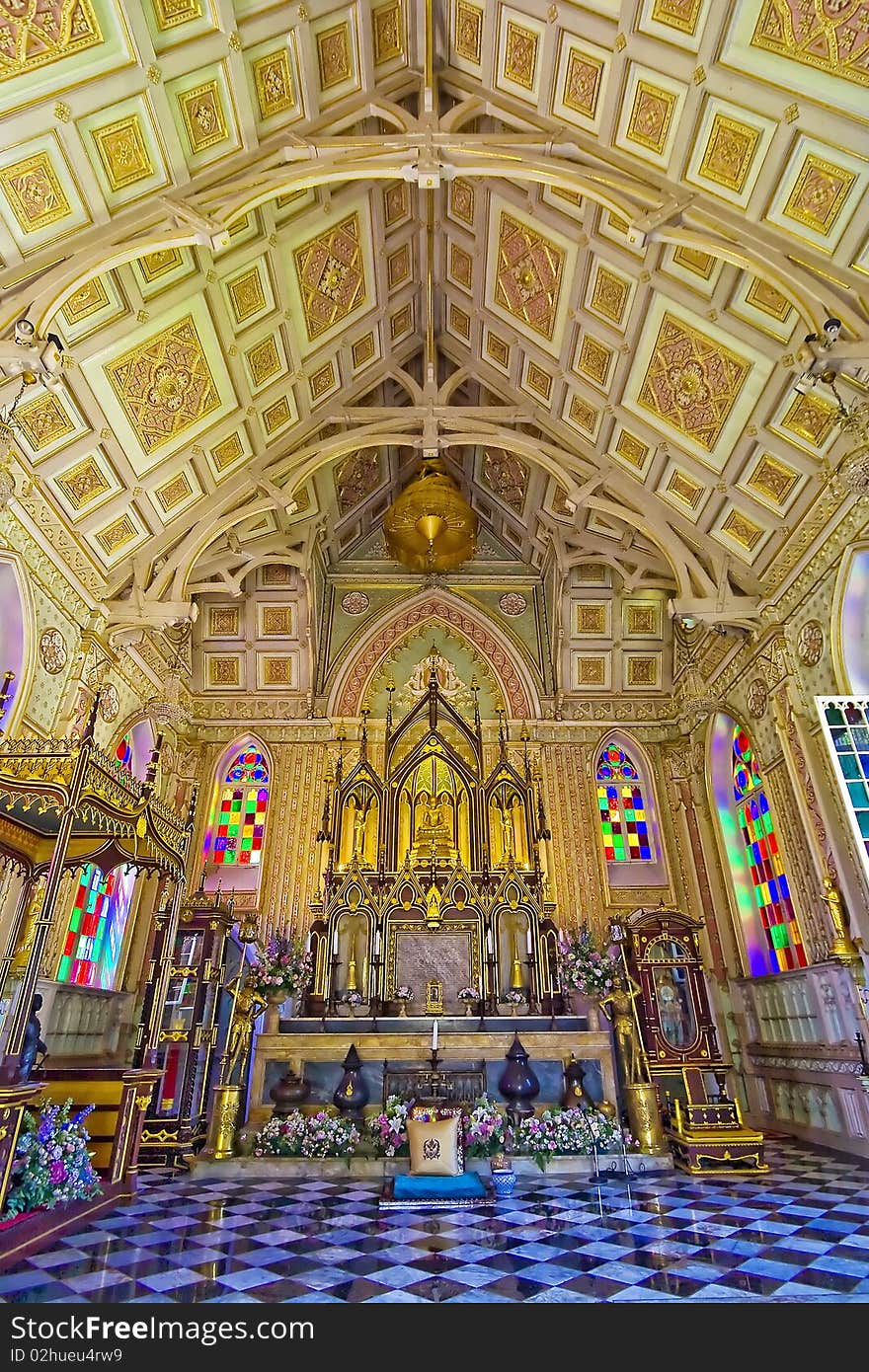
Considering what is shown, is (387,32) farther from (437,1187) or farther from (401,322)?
(437,1187)

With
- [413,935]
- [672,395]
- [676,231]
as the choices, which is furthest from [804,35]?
[413,935]

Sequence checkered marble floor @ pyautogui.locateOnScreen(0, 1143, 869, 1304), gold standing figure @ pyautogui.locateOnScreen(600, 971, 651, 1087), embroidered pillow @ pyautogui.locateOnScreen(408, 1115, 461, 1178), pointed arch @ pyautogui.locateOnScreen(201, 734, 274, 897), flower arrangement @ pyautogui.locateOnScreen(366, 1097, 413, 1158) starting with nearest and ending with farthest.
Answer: checkered marble floor @ pyautogui.locateOnScreen(0, 1143, 869, 1304) → embroidered pillow @ pyautogui.locateOnScreen(408, 1115, 461, 1178) → flower arrangement @ pyautogui.locateOnScreen(366, 1097, 413, 1158) → gold standing figure @ pyautogui.locateOnScreen(600, 971, 651, 1087) → pointed arch @ pyautogui.locateOnScreen(201, 734, 274, 897)

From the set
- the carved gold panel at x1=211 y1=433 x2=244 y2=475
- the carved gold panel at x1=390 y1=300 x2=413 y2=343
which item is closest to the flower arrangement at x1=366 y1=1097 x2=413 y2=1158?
the carved gold panel at x1=211 y1=433 x2=244 y2=475

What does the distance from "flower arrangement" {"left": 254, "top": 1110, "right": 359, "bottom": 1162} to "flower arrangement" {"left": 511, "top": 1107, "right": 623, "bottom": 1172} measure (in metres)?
2.18

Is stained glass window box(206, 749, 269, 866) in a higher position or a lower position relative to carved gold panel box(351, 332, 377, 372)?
lower

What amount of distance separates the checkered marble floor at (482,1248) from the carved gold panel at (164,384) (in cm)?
1005

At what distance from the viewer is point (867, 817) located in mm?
8992

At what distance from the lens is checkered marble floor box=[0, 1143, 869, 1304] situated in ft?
15.3

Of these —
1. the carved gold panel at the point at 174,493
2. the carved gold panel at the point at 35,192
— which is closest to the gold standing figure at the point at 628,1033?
the carved gold panel at the point at 174,493

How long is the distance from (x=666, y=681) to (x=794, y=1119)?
9049 millimetres

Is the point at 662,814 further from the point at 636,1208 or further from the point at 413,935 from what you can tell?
the point at 636,1208

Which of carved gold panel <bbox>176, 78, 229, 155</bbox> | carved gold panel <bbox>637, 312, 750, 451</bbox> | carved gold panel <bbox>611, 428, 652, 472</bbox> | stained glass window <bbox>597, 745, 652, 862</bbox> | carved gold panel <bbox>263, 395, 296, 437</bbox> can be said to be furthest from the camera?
stained glass window <bbox>597, 745, 652, 862</bbox>

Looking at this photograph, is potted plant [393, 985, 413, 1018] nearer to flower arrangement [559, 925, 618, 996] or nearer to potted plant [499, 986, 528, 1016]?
potted plant [499, 986, 528, 1016]
